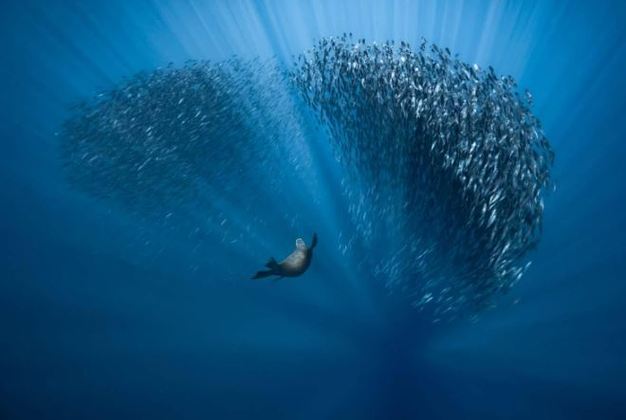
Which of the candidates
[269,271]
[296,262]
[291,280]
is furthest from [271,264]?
[291,280]

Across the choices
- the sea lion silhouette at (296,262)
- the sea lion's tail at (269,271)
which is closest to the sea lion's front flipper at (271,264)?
the sea lion's tail at (269,271)

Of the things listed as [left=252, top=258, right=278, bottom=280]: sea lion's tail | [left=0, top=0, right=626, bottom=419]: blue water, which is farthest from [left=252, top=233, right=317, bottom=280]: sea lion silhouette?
[left=0, top=0, right=626, bottom=419]: blue water

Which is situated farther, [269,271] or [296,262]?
[296,262]

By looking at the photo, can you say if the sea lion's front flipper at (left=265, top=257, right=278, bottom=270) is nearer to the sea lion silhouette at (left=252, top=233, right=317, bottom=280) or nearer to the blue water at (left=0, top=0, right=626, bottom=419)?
the sea lion silhouette at (left=252, top=233, right=317, bottom=280)

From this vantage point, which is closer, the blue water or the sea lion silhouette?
the sea lion silhouette

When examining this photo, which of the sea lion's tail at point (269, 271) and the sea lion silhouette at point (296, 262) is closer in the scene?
the sea lion's tail at point (269, 271)

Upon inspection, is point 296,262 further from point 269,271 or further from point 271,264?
point 269,271

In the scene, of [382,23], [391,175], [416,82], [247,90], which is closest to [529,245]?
[391,175]

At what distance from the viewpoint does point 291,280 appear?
20562 millimetres

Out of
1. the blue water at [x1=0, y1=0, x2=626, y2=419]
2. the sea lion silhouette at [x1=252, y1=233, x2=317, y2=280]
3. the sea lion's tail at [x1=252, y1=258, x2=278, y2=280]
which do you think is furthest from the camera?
the blue water at [x1=0, y1=0, x2=626, y2=419]

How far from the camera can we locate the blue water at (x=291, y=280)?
13133 mm

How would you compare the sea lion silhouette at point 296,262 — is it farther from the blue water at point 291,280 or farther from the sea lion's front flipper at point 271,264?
the blue water at point 291,280

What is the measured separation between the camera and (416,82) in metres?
7.20

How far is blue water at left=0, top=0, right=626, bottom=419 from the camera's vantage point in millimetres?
13133
